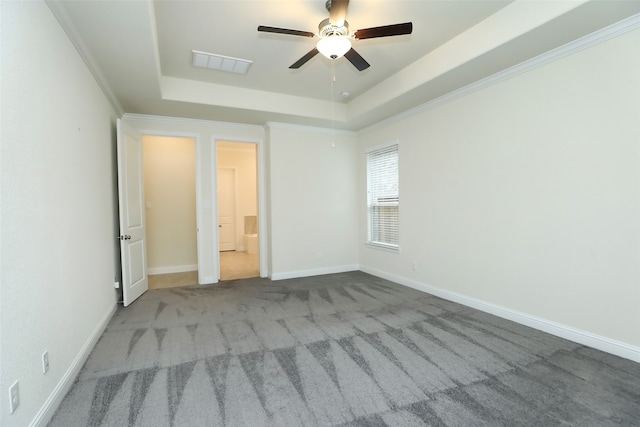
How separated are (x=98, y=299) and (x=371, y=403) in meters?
2.69

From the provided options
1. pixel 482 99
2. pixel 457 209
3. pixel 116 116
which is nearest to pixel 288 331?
pixel 457 209

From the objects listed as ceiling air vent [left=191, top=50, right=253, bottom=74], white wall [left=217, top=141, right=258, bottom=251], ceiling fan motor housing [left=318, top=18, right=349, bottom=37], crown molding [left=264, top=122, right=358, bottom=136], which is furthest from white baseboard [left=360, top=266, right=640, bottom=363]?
white wall [left=217, top=141, right=258, bottom=251]

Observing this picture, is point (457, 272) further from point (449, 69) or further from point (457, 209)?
point (449, 69)

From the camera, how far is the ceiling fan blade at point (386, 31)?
2174 millimetres

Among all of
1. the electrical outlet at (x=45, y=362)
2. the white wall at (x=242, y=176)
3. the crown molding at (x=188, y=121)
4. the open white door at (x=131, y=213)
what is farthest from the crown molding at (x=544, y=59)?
the white wall at (x=242, y=176)

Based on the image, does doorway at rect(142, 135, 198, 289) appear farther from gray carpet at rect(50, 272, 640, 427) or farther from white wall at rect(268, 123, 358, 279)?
gray carpet at rect(50, 272, 640, 427)

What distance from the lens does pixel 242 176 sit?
8.26 meters

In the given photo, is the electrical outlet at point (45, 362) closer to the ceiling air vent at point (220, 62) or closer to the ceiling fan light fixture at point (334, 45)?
the ceiling fan light fixture at point (334, 45)

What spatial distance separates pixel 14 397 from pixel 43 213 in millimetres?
977

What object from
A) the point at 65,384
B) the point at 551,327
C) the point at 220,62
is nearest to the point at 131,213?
the point at 220,62

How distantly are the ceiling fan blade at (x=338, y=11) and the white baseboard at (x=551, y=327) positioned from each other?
10.5 feet

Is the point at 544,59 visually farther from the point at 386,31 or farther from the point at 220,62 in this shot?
the point at 220,62

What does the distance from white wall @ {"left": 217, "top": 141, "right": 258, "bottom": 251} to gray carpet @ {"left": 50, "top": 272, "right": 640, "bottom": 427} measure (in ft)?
16.4

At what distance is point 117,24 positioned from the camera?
2.28 meters
